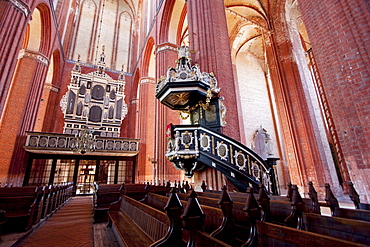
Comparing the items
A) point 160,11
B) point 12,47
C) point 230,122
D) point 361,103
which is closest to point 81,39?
point 160,11

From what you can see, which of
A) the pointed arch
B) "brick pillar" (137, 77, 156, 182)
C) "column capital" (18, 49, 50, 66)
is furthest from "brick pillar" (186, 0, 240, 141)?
"column capital" (18, 49, 50, 66)

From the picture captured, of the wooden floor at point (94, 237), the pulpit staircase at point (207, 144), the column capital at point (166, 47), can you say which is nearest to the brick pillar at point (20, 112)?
the column capital at point (166, 47)

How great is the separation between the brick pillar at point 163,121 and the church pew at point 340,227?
710 centimetres

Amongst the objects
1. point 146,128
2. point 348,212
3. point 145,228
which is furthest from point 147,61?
point 348,212

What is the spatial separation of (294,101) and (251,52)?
8530 millimetres

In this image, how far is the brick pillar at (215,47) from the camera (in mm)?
5766

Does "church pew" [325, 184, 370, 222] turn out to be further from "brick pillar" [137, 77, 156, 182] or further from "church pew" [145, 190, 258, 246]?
"brick pillar" [137, 77, 156, 182]

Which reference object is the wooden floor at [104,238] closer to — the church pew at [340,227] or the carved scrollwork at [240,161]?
the church pew at [340,227]

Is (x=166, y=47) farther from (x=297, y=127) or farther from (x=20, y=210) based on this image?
(x=20, y=210)

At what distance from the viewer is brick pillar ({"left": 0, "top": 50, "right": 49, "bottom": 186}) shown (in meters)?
8.26

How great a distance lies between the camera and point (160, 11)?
10672mm

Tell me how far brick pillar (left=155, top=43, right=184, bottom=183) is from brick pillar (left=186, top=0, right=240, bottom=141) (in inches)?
119

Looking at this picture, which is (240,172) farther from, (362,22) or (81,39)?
(81,39)

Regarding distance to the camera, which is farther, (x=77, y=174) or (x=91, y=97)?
(x=91, y=97)
